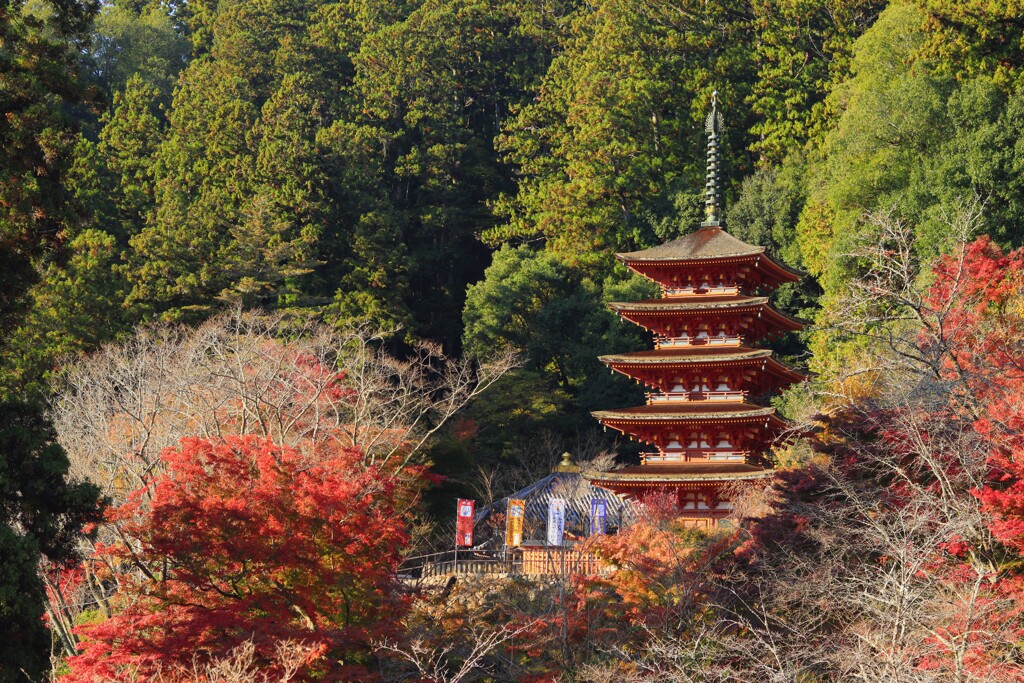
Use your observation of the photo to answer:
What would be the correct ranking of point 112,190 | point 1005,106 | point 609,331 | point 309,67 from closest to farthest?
point 1005,106, point 609,331, point 112,190, point 309,67

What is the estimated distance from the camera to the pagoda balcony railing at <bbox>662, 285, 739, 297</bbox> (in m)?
26.8

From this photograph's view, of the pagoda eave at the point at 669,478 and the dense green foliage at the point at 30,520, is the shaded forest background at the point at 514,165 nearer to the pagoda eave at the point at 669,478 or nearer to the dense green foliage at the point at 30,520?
the pagoda eave at the point at 669,478

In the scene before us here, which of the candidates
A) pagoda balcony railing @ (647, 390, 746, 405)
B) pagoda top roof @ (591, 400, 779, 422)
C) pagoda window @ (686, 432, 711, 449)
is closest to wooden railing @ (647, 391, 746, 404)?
pagoda balcony railing @ (647, 390, 746, 405)

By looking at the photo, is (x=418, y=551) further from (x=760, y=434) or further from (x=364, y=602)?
(x=364, y=602)

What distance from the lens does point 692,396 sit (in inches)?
1032

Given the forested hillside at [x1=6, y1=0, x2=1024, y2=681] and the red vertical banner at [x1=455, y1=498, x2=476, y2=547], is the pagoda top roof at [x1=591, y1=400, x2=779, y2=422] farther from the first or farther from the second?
the red vertical banner at [x1=455, y1=498, x2=476, y2=547]

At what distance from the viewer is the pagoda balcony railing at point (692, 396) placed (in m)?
25.9

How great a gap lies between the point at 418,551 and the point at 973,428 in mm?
14451

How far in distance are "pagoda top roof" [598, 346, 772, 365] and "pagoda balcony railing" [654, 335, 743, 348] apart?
17 centimetres

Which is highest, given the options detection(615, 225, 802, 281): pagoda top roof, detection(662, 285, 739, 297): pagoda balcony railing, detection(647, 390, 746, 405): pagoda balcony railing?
detection(615, 225, 802, 281): pagoda top roof

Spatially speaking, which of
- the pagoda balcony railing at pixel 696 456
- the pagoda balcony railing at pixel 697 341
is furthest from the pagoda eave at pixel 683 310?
the pagoda balcony railing at pixel 696 456

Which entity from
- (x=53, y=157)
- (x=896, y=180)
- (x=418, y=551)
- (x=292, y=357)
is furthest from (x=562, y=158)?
(x=53, y=157)

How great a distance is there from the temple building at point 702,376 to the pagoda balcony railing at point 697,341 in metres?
0.02

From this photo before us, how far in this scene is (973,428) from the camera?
60.2 ft
